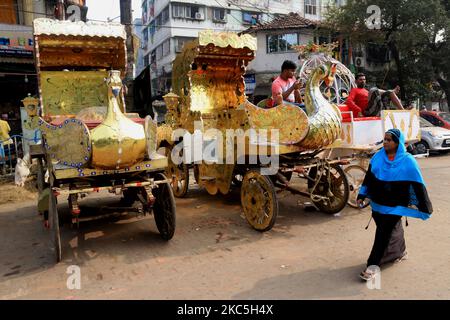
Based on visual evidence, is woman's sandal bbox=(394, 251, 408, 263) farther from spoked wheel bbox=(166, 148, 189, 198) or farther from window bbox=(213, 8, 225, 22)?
window bbox=(213, 8, 225, 22)

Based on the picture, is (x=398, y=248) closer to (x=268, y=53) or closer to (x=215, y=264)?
(x=215, y=264)

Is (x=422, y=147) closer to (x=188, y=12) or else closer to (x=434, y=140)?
(x=434, y=140)

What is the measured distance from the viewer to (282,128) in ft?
18.0

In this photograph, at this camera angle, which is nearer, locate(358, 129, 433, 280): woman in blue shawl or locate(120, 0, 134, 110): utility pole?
locate(358, 129, 433, 280): woman in blue shawl

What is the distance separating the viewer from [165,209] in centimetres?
523

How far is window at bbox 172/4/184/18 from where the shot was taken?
31.0m

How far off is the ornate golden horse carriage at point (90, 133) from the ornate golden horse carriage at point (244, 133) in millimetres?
1312

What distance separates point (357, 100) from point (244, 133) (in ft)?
9.01

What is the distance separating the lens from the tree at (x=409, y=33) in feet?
56.6

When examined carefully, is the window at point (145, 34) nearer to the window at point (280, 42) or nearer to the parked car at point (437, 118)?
the window at point (280, 42)

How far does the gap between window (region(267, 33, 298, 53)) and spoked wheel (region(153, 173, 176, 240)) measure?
68.0ft

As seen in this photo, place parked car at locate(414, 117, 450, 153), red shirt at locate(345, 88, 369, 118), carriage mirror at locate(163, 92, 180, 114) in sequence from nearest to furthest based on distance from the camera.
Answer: red shirt at locate(345, 88, 369, 118) < carriage mirror at locate(163, 92, 180, 114) < parked car at locate(414, 117, 450, 153)

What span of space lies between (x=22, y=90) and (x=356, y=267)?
528 inches

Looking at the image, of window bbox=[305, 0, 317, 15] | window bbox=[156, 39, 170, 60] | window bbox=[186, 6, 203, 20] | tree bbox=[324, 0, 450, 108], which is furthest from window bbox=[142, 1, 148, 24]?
tree bbox=[324, 0, 450, 108]
